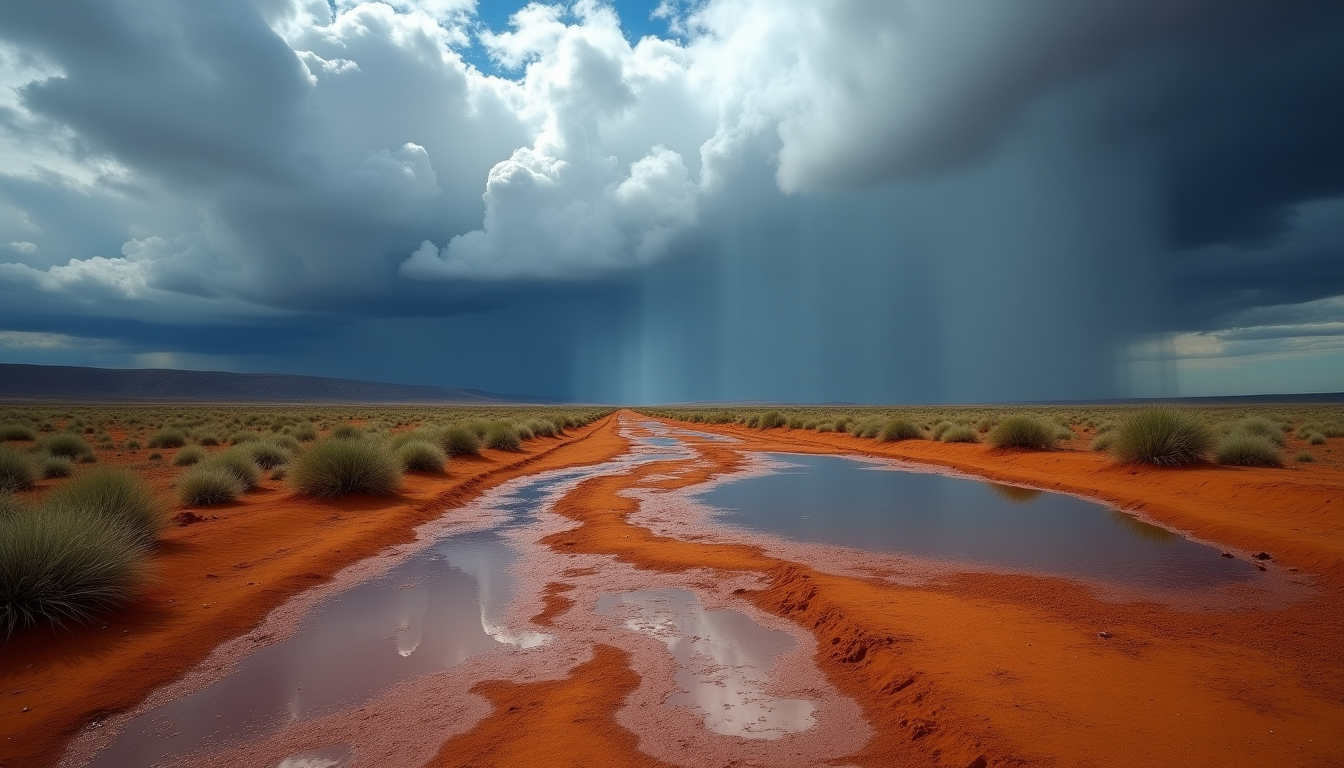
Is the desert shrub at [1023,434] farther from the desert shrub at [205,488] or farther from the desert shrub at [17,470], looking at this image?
the desert shrub at [17,470]

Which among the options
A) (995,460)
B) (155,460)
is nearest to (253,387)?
(155,460)

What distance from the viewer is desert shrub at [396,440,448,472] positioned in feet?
66.0

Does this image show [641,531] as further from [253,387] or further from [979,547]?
[253,387]

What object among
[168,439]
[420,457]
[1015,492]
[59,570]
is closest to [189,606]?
[59,570]

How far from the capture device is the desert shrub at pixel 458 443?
25922 mm

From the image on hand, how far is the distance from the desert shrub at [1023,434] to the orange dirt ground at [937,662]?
14489mm

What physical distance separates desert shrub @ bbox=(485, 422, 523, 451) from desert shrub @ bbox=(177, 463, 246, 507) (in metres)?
14.9

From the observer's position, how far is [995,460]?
981 inches

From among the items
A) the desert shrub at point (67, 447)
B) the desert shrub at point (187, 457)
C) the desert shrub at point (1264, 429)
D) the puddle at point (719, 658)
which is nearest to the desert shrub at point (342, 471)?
the desert shrub at point (187, 457)

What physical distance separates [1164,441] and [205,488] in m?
24.2

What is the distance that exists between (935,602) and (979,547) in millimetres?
3576

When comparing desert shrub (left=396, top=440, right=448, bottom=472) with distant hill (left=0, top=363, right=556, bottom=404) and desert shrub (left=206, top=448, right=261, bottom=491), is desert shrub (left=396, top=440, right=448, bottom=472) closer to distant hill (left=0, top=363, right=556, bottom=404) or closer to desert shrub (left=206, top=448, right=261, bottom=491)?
desert shrub (left=206, top=448, right=261, bottom=491)

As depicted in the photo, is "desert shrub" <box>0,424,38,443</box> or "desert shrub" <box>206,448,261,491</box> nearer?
"desert shrub" <box>206,448,261,491</box>

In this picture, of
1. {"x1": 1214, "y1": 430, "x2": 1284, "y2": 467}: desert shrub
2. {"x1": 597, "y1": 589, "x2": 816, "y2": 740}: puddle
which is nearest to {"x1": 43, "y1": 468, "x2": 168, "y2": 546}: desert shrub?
{"x1": 597, "y1": 589, "x2": 816, "y2": 740}: puddle
